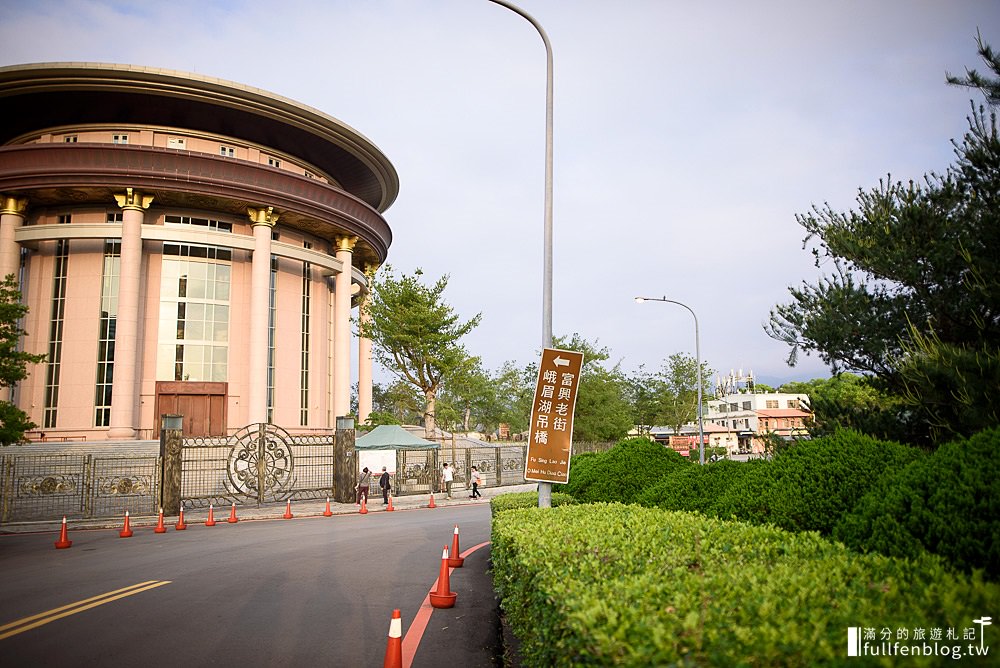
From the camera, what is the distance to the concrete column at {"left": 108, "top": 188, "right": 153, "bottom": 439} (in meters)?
34.8

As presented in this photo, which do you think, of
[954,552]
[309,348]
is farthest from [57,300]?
[954,552]

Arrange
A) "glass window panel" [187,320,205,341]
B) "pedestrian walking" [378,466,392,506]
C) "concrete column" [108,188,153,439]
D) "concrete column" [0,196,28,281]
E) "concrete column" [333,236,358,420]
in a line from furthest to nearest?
"concrete column" [333,236,358,420] < "glass window panel" [187,320,205,341] < "concrete column" [0,196,28,281] < "concrete column" [108,188,153,439] < "pedestrian walking" [378,466,392,506]

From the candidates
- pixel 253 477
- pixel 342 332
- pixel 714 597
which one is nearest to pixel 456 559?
pixel 714 597

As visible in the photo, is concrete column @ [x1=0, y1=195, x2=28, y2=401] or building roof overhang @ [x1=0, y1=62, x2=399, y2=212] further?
building roof overhang @ [x1=0, y1=62, x2=399, y2=212]

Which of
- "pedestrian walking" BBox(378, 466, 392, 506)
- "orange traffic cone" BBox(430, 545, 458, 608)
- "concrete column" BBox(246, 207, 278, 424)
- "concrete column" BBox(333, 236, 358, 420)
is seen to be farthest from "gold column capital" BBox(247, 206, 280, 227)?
"orange traffic cone" BBox(430, 545, 458, 608)

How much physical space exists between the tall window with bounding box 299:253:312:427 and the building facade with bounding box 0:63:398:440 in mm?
102

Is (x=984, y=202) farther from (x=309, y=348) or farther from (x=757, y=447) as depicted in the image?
(x=757, y=447)

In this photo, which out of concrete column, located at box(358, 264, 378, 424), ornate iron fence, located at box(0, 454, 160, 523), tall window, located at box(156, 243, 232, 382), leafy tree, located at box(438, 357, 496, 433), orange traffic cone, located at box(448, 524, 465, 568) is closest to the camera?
orange traffic cone, located at box(448, 524, 465, 568)

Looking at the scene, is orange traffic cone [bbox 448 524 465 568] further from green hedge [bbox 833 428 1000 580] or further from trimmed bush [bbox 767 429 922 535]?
green hedge [bbox 833 428 1000 580]

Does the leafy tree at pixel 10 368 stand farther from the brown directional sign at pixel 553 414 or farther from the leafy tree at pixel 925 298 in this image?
the leafy tree at pixel 925 298

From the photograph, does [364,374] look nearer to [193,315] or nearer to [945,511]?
[193,315]

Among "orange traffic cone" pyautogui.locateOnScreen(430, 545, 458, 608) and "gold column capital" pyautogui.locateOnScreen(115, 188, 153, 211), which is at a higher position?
"gold column capital" pyautogui.locateOnScreen(115, 188, 153, 211)

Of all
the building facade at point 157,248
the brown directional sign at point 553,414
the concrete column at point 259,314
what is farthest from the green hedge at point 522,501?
the building facade at point 157,248

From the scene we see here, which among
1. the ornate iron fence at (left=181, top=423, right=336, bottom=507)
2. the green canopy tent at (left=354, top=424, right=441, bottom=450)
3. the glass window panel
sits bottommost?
the ornate iron fence at (left=181, top=423, right=336, bottom=507)
